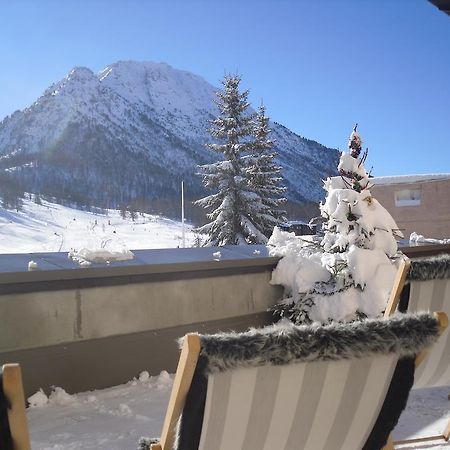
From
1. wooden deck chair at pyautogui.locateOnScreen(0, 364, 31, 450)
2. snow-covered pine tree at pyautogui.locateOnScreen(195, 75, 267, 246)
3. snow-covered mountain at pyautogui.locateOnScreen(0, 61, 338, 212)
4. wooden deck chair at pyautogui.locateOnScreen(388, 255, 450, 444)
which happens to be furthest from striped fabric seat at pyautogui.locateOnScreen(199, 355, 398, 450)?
snow-covered mountain at pyautogui.locateOnScreen(0, 61, 338, 212)

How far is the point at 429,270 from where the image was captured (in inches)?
124

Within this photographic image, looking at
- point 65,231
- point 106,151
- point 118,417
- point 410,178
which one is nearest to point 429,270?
point 118,417

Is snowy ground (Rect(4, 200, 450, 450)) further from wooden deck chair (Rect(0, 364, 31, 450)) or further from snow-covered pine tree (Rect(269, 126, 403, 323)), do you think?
wooden deck chair (Rect(0, 364, 31, 450))

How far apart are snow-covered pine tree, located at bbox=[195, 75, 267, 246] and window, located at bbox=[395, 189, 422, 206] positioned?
10486 mm

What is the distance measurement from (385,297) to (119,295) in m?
2.77

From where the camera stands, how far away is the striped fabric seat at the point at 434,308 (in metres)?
2.87

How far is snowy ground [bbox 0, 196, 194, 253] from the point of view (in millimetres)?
34438

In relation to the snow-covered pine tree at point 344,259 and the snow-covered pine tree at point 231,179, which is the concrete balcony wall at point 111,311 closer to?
the snow-covered pine tree at point 344,259

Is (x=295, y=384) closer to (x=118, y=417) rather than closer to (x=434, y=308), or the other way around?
(x=434, y=308)

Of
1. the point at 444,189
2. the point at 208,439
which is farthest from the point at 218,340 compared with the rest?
the point at 444,189

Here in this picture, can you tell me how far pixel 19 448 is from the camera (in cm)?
132

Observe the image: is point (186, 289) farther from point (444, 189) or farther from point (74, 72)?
point (74, 72)

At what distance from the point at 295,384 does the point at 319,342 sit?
0.15 meters

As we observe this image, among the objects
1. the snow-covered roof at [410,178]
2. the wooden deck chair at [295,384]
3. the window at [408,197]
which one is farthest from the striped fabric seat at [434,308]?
the window at [408,197]
